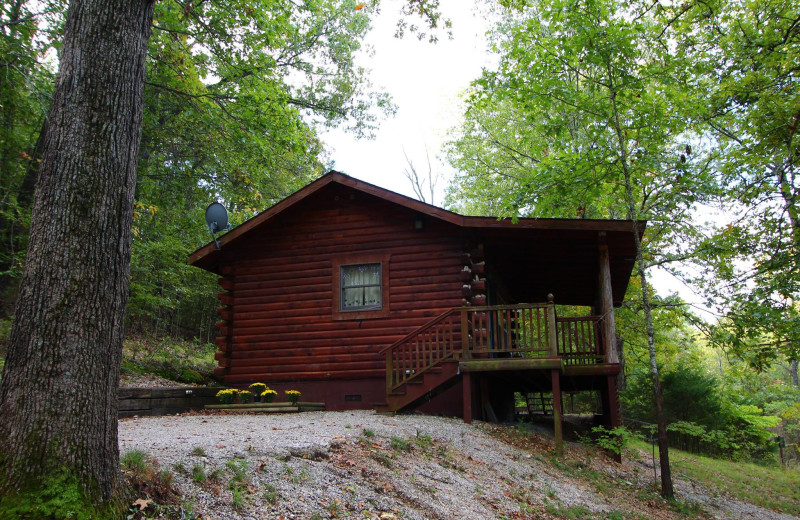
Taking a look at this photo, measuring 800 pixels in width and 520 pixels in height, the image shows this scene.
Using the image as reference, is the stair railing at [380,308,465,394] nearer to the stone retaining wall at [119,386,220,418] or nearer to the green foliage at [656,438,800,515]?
the stone retaining wall at [119,386,220,418]

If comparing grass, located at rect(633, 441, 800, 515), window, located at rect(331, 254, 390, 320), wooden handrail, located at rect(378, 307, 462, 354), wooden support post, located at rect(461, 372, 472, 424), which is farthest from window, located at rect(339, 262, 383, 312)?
grass, located at rect(633, 441, 800, 515)

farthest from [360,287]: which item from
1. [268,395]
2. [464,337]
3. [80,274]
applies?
[80,274]

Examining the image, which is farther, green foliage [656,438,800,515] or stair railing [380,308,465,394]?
green foliage [656,438,800,515]

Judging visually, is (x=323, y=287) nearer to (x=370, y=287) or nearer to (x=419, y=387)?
(x=370, y=287)

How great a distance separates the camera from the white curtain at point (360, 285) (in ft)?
44.6

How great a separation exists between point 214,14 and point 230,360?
9217 millimetres

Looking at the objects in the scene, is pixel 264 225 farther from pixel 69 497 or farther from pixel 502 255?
pixel 69 497

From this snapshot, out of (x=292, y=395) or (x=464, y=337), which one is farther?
(x=292, y=395)

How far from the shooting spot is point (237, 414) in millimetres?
11773

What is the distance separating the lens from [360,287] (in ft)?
45.0

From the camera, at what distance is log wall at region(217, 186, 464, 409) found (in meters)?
13.2

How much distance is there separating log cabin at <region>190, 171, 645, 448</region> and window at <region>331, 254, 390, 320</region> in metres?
0.02

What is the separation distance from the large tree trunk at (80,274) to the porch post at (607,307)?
32.5 feet

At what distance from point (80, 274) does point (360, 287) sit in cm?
965
